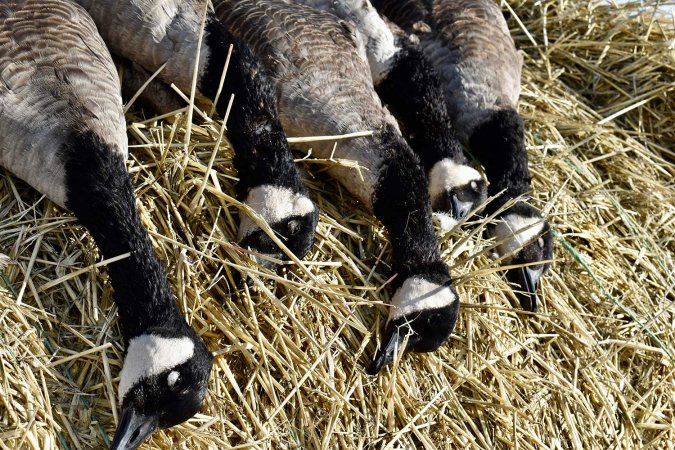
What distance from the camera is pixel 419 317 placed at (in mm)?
4500

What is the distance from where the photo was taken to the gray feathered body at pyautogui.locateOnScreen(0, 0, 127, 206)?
4.18m

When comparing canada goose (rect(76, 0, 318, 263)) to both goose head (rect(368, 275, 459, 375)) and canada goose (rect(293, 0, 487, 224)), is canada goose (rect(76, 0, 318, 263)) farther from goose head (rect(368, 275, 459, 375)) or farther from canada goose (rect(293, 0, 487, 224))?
canada goose (rect(293, 0, 487, 224))

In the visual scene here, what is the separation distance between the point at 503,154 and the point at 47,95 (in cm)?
260

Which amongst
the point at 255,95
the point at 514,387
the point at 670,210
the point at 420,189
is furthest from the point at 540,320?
the point at 255,95

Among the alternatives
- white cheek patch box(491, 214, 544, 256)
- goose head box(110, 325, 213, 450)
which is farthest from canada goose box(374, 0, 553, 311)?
goose head box(110, 325, 213, 450)

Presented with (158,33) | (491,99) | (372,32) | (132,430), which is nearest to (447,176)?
(491,99)

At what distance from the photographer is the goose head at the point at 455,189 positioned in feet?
17.3

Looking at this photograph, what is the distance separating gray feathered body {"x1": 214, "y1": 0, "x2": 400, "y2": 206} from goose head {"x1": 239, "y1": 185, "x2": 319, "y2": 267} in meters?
0.52

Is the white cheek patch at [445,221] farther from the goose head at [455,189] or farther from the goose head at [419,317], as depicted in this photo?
the goose head at [419,317]

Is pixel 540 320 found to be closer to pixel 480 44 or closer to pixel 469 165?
pixel 469 165

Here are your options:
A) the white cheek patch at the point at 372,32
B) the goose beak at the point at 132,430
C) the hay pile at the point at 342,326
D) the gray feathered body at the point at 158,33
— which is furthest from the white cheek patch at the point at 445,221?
the goose beak at the point at 132,430

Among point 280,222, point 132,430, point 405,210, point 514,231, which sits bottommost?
point 514,231

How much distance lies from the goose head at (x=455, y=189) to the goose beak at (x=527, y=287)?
1.52ft

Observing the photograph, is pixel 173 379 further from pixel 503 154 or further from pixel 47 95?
pixel 503 154
